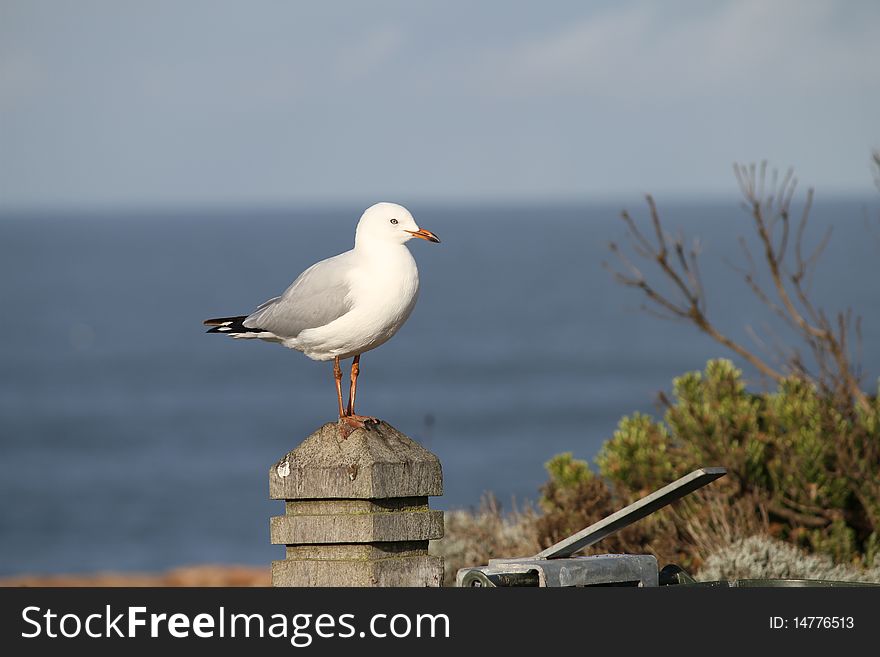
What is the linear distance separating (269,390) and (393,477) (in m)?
69.9

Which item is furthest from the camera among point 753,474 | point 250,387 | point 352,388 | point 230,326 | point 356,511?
point 250,387

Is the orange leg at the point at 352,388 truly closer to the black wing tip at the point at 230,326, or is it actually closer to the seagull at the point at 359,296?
the seagull at the point at 359,296

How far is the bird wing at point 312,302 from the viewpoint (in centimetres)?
655

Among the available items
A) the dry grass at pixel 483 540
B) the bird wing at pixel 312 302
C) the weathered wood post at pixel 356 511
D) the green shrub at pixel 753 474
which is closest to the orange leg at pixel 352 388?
the weathered wood post at pixel 356 511

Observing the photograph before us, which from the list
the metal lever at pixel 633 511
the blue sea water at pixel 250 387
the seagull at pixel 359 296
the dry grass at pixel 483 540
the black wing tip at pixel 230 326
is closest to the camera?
the metal lever at pixel 633 511

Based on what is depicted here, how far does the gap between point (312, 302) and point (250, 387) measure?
236 feet

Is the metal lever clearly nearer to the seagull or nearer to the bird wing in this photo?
the seagull

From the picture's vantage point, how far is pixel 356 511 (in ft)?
20.4

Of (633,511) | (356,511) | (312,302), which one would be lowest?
(633,511)

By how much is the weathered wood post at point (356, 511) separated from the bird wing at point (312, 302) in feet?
1.81

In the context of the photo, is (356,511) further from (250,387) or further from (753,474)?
(250,387)

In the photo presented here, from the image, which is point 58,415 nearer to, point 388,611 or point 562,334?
point 562,334

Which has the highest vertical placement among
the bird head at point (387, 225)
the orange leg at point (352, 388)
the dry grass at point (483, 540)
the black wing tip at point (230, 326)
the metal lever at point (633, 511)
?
the bird head at point (387, 225)

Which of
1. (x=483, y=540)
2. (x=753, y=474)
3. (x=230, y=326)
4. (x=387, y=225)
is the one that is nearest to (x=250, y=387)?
(x=483, y=540)
